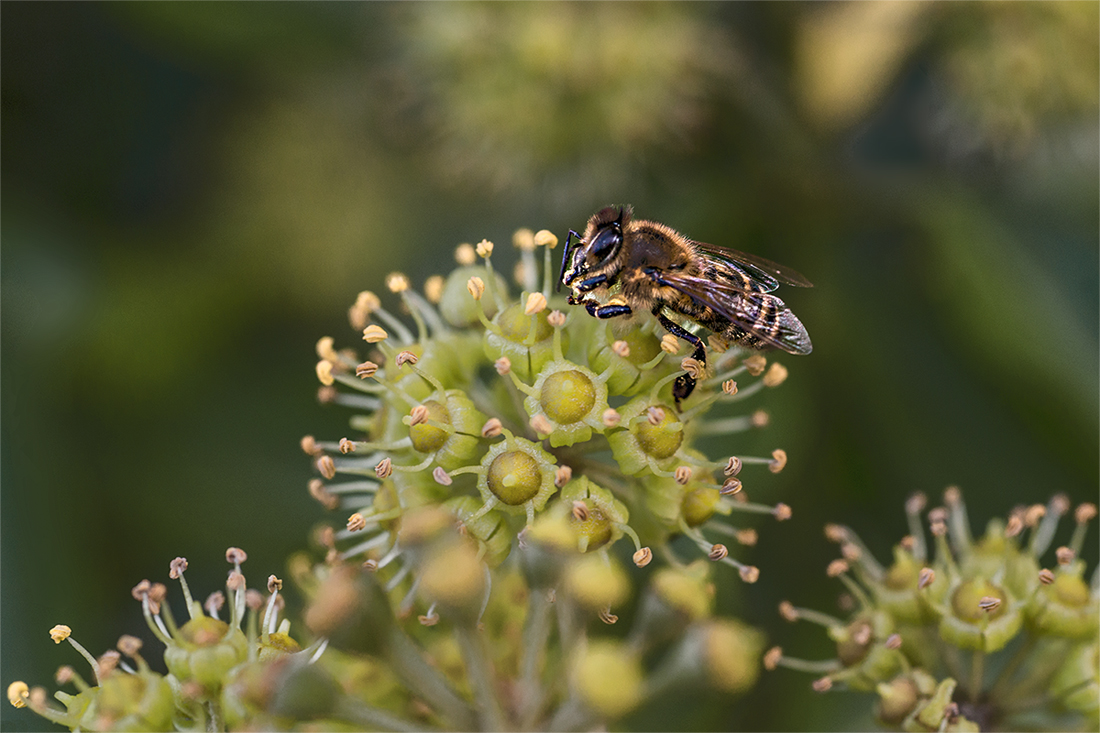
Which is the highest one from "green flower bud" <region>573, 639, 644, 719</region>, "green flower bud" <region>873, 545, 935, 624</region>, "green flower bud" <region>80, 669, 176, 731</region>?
"green flower bud" <region>873, 545, 935, 624</region>

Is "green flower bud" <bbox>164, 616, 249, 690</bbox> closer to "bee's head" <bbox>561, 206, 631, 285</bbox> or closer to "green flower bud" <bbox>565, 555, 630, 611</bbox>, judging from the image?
"green flower bud" <bbox>565, 555, 630, 611</bbox>

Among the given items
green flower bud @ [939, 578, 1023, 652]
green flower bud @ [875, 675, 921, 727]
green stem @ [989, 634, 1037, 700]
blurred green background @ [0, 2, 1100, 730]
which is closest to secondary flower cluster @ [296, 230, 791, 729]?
green flower bud @ [875, 675, 921, 727]

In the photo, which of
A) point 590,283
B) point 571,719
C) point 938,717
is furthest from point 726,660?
point 590,283

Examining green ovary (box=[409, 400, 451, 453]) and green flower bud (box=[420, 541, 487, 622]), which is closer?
green flower bud (box=[420, 541, 487, 622])

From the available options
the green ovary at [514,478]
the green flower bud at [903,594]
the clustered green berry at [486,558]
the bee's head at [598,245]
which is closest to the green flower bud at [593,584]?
the clustered green berry at [486,558]

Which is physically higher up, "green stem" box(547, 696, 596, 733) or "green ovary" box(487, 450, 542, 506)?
"green ovary" box(487, 450, 542, 506)

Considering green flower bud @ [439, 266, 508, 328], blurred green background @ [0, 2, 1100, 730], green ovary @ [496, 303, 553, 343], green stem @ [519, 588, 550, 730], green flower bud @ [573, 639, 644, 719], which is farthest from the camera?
blurred green background @ [0, 2, 1100, 730]

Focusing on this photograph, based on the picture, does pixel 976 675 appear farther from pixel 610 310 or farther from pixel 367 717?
pixel 367 717

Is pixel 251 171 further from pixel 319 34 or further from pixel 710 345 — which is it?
pixel 710 345
